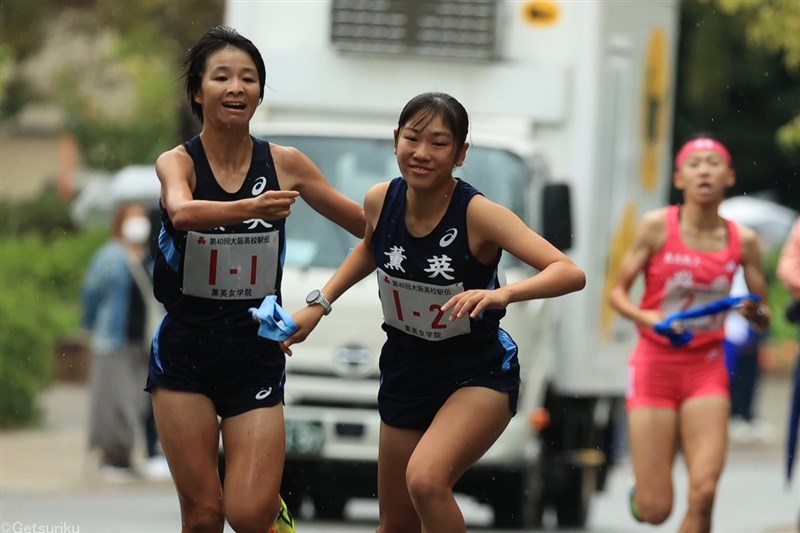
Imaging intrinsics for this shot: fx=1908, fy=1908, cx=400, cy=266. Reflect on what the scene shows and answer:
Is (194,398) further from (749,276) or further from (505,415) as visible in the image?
(749,276)

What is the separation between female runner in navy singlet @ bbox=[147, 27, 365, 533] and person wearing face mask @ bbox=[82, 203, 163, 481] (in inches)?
332

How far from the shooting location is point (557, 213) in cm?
1153

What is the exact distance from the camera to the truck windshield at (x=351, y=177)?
38.9 feet

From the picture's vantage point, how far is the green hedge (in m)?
18.5

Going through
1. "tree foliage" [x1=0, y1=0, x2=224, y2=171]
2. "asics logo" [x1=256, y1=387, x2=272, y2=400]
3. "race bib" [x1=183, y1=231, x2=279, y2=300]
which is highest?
"tree foliage" [x1=0, y1=0, x2=224, y2=171]

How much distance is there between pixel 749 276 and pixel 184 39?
16.9m

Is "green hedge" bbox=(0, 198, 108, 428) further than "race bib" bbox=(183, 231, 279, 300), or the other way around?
"green hedge" bbox=(0, 198, 108, 428)

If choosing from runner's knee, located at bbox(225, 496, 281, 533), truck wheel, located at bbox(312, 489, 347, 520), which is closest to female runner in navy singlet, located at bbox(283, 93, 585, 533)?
runner's knee, located at bbox(225, 496, 281, 533)

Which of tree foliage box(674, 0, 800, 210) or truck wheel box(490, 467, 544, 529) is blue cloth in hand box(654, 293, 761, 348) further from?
tree foliage box(674, 0, 800, 210)

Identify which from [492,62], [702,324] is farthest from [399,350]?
[492,62]

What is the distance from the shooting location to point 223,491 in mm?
7141

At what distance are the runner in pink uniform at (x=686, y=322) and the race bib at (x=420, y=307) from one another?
239 cm

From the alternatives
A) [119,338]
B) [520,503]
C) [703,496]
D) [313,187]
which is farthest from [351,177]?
[313,187]

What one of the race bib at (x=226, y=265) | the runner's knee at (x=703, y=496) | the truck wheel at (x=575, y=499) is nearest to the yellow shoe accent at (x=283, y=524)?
the race bib at (x=226, y=265)
